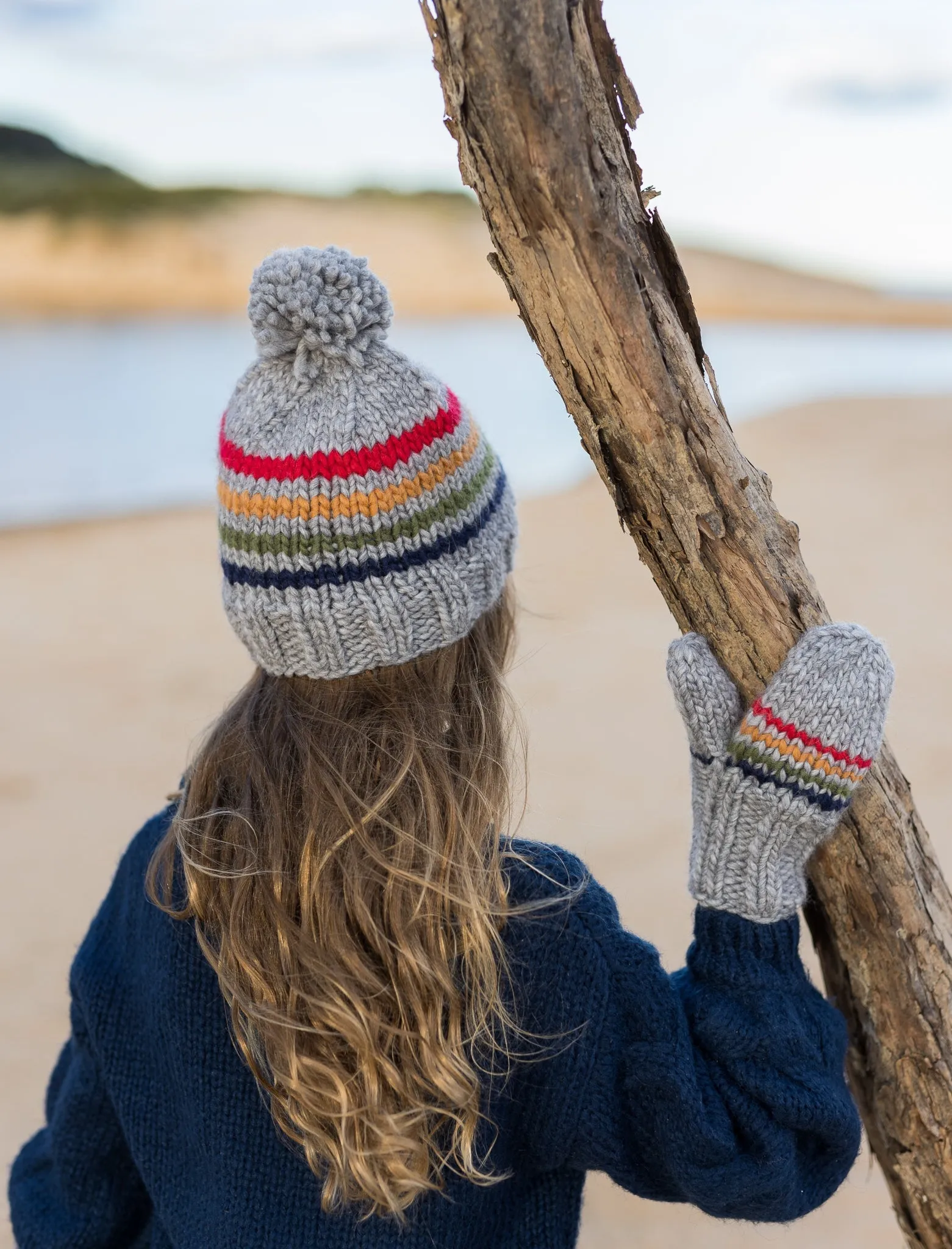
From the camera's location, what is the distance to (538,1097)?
3.59 feet

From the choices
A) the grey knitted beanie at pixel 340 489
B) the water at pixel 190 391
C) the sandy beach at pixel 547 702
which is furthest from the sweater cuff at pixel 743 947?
the water at pixel 190 391

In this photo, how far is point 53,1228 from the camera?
1.26 m

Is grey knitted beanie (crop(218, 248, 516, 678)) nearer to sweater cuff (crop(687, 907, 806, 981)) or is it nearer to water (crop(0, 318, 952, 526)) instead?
sweater cuff (crop(687, 907, 806, 981))

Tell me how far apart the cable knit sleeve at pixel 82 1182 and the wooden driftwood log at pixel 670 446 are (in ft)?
2.84

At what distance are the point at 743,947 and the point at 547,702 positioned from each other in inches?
135

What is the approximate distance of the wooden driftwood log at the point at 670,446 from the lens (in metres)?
0.93

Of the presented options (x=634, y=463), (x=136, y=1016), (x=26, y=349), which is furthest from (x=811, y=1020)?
(x=26, y=349)

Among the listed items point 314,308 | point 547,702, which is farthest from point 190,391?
point 314,308

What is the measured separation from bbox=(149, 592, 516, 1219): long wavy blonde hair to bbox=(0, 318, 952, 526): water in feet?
14.4

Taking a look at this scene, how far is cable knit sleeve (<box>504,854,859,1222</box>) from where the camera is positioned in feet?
3.43

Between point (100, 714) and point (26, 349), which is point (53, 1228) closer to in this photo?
point (100, 714)

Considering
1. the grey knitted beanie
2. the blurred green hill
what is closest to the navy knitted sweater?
the grey knitted beanie

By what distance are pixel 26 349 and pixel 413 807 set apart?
1426 cm

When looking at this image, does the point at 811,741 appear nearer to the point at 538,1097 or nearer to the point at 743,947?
the point at 743,947
